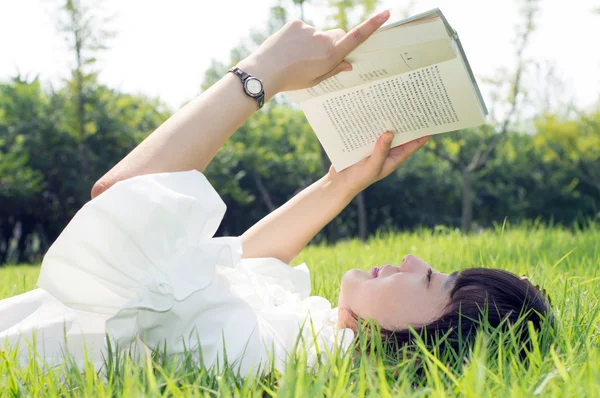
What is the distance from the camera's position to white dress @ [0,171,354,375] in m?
1.27

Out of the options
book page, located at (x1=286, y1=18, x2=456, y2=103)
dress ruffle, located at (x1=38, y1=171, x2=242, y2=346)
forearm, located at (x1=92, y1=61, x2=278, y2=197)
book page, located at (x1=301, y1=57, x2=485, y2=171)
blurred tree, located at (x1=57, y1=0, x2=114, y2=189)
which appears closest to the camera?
dress ruffle, located at (x1=38, y1=171, x2=242, y2=346)

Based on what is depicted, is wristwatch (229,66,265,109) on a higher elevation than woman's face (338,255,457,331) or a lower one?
higher

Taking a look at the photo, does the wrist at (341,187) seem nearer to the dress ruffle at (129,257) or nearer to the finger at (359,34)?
the finger at (359,34)

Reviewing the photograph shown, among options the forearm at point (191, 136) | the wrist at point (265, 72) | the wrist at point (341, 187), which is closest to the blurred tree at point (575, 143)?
the wrist at point (341, 187)

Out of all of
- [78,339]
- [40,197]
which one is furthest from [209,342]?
[40,197]

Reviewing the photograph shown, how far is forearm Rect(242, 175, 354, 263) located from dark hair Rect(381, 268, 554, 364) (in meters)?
0.61

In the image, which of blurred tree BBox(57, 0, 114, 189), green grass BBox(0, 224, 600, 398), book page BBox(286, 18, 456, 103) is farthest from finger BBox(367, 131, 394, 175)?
blurred tree BBox(57, 0, 114, 189)

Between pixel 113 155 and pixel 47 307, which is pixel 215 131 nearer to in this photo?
pixel 47 307

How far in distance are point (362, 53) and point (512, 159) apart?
1268 cm

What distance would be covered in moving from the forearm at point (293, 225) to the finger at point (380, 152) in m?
0.13

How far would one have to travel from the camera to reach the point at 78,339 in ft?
4.66

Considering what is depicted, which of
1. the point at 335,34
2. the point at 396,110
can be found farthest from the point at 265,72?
the point at 396,110

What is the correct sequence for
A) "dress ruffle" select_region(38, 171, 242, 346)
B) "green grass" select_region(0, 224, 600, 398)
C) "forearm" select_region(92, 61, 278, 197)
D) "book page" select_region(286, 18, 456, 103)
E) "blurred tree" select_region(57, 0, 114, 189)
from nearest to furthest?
"green grass" select_region(0, 224, 600, 398)
"dress ruffle" select_region(38, 171, 242, 346)
"forearm" select_region(92, 61, 278, 197)
"book page" select_region(286, 18, 456, 103)
"blurred tree" select_region(57, 0, 114, 189)

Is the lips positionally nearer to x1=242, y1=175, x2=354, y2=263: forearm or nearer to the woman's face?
the woman's face
